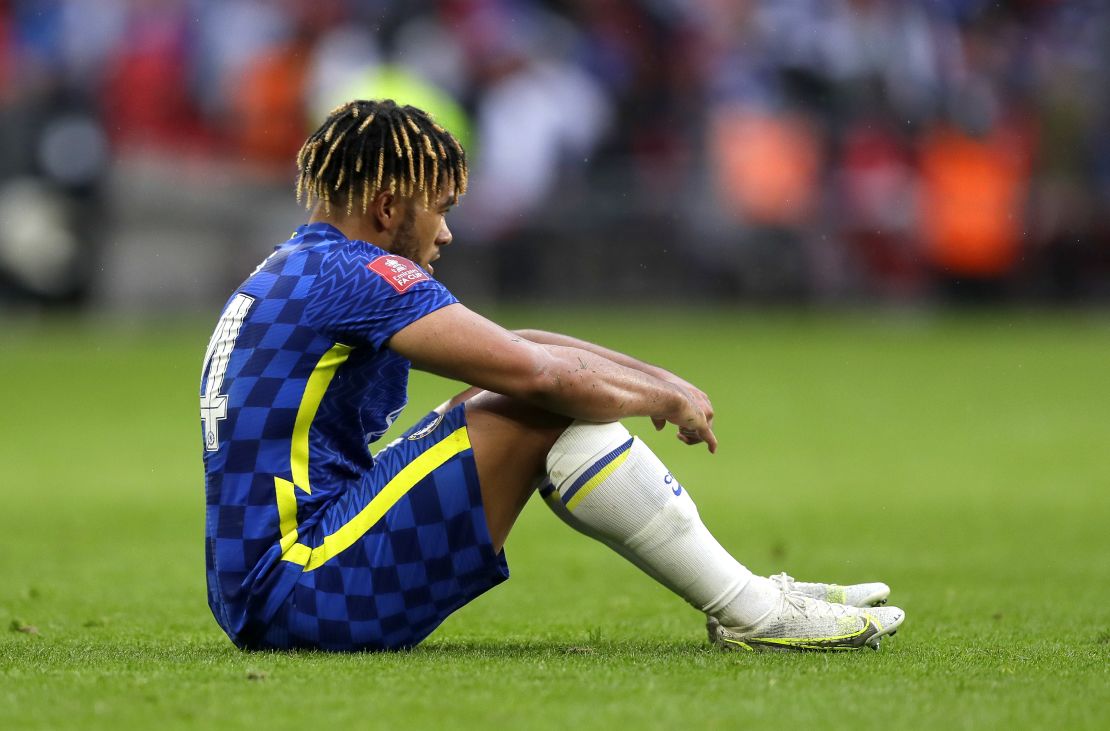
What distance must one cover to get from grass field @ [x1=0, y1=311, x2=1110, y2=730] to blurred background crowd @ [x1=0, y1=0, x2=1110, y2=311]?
234cm

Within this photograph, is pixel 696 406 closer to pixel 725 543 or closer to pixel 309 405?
pixel 309 405

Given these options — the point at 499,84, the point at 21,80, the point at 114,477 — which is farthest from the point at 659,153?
Answer: the point at 114,477

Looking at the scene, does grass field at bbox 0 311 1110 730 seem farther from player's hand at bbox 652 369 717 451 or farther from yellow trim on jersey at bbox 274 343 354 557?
player's hand at bbox 652 369 717 451

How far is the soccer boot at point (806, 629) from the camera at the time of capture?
4531 mm

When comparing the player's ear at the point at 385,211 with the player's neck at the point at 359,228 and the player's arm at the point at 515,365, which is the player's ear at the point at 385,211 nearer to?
the player's neck at the point at 359,228

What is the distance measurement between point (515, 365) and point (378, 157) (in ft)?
2.39

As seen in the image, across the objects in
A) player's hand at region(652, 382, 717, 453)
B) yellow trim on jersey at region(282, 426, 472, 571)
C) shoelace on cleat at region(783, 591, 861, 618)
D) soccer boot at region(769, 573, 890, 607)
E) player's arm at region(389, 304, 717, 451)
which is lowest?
soccer boot at region(769, 573, 890, 607)

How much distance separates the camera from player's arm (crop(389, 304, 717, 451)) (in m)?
4.21

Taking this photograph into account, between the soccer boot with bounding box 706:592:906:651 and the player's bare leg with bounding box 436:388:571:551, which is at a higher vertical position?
the player's bare leg with bounding box 436:388:571:551

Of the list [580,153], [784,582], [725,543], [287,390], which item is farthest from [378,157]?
[580,153]

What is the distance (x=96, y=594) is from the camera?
6.27 metres

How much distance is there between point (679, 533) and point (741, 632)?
368mm

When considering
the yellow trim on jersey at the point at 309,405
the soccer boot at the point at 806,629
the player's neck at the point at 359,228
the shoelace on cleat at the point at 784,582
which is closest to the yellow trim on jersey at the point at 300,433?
the yellow trim on jersey at the point at 309,405

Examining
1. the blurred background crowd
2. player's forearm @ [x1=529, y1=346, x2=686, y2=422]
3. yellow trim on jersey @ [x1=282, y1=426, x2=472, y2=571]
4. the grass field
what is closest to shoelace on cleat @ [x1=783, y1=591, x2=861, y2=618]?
the grass field
